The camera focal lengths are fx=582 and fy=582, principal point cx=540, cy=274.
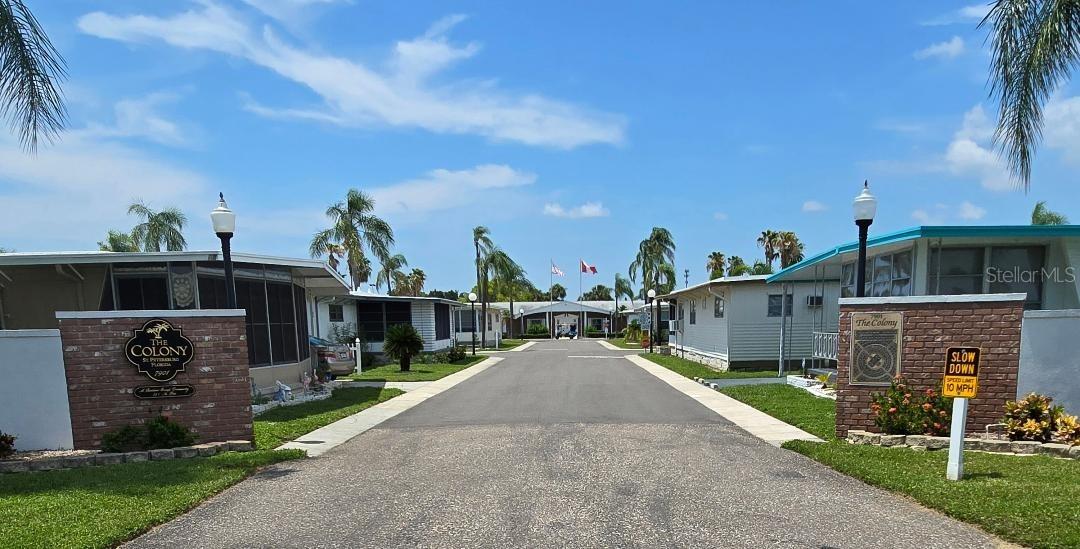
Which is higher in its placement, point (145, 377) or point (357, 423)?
point (145, 377)

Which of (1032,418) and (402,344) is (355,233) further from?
(1032,418)

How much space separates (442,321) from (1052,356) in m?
27.9

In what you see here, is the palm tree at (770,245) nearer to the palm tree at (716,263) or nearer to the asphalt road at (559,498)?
the palm tree at (716,263)

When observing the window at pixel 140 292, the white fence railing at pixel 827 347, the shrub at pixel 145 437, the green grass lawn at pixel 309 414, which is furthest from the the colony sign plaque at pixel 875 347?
the window at pixel 140 292

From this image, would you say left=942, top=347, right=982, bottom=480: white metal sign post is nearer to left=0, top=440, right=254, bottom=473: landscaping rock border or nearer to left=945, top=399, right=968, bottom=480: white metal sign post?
left=945, top=399, right=968, bottom=480: white metal sign post

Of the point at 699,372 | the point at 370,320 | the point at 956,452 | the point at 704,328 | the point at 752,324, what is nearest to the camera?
the point at 956,452

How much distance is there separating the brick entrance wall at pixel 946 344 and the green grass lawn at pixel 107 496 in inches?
300

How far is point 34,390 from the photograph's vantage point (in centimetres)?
770

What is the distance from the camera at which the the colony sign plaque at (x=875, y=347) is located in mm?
7805

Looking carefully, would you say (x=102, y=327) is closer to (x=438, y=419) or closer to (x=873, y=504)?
(x=438, y=419)

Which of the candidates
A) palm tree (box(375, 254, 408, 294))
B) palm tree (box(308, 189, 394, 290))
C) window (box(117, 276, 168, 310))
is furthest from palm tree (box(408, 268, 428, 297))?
window (box(117, 276, 168, 310))

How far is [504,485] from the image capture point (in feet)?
20.3

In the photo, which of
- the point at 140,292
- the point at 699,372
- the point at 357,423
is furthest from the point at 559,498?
the point at 699,372

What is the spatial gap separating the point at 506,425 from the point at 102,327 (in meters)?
5.96
